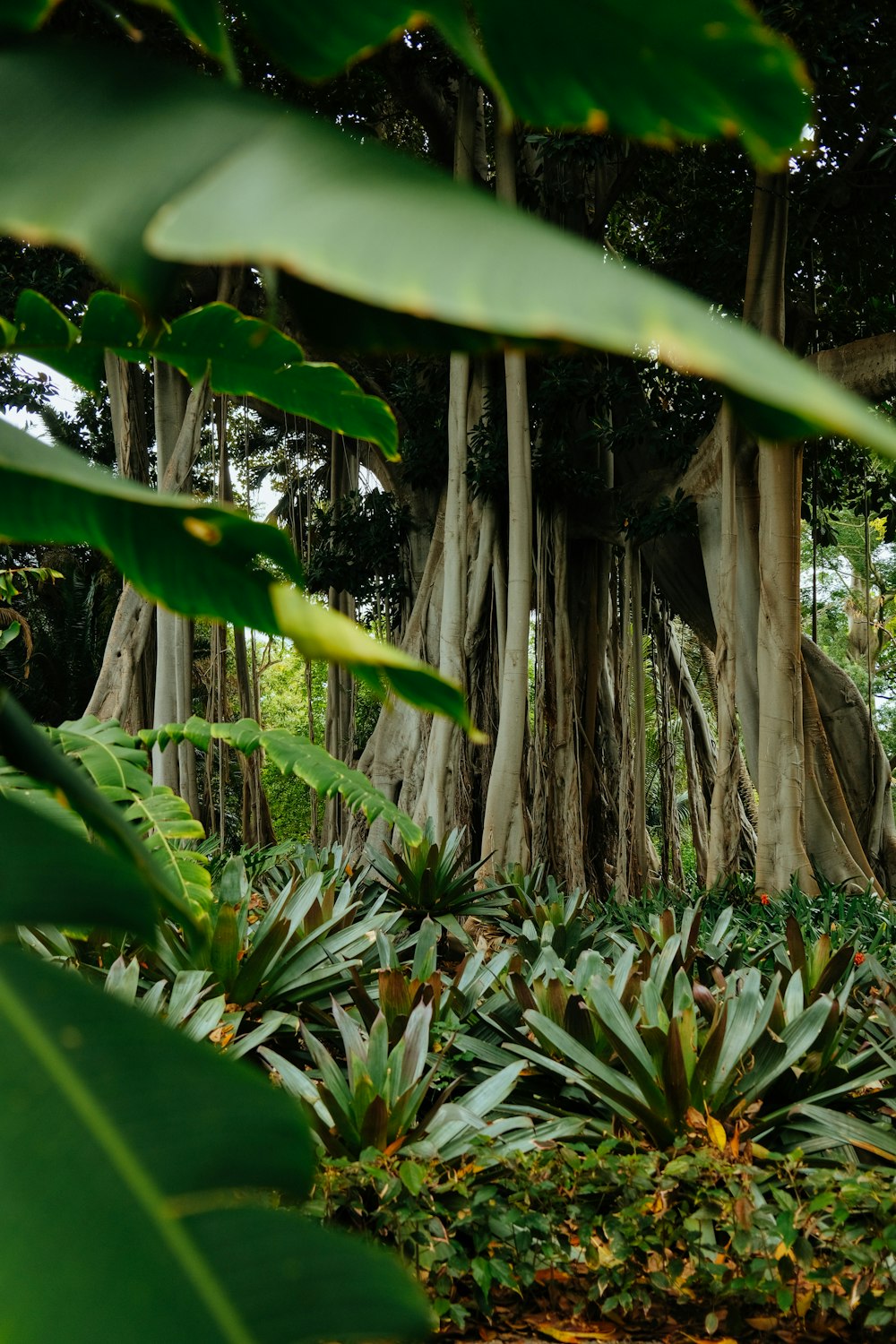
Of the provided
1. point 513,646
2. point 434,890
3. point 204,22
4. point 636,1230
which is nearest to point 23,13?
point 204,22

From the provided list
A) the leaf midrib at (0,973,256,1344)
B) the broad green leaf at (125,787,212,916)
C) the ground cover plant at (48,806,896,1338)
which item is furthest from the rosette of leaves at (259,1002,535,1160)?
the leaf midrib at (0,973,256,1344)

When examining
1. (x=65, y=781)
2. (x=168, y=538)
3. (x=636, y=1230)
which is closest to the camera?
(x=65, y=781)

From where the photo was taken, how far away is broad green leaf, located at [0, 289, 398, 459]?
3.44 feet

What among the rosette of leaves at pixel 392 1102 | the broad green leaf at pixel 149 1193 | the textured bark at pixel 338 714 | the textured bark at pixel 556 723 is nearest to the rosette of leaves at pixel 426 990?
the rosette of leaves at pixel 392 1102

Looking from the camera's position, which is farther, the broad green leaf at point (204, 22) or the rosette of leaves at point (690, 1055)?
the rosette of leaves at point (690, 1055)

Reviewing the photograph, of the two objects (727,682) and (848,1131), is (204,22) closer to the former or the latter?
(848,1131)

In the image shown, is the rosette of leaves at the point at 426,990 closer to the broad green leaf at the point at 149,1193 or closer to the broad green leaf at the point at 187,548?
the broad green leaf at the point at 187,548

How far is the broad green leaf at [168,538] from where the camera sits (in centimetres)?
64

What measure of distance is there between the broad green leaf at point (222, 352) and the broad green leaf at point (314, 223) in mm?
550

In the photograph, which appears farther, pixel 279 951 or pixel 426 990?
pixel 279 951

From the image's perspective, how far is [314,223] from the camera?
341 millimetres

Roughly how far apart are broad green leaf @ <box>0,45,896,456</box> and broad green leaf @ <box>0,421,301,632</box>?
17 cm

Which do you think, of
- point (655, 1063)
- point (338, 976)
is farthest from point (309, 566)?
point (655, 1063)

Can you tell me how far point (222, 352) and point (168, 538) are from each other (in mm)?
410
